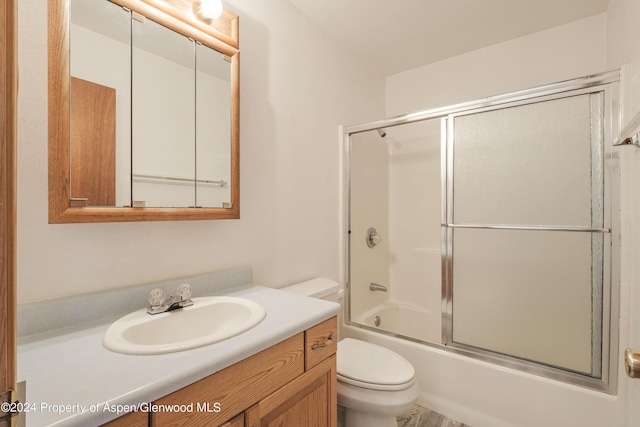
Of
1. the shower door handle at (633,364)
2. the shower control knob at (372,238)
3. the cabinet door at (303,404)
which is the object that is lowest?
the cabinet door at (303,404)

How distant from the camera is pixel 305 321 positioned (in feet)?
3.35

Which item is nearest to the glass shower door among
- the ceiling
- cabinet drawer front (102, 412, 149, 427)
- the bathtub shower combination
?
the bathtub shower combination

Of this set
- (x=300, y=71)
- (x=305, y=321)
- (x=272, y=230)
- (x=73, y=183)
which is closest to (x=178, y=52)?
(x=73, y=183)

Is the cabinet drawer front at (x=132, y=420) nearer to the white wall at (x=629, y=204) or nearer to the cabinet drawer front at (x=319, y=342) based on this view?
the cabinet drawer front at (x=319, y=342)

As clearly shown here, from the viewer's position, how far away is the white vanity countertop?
57 cm

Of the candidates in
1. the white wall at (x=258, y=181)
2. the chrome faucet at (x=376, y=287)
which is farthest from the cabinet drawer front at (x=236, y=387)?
the chrome faucet at (x=376, y=287)

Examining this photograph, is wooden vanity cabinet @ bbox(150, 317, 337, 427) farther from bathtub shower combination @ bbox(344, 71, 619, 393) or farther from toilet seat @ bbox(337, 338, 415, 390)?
bathtub shower combination @ bbox(344, 71, 619, 393)

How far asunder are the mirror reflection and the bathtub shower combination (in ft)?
3.92

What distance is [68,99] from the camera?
0.94 m

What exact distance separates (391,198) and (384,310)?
0.97m

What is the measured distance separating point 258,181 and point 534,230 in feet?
4.74

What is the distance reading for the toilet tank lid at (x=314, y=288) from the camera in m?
1.66

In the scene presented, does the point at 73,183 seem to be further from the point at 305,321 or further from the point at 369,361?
the point at 369,361

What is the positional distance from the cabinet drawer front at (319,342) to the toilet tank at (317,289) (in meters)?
0.46
